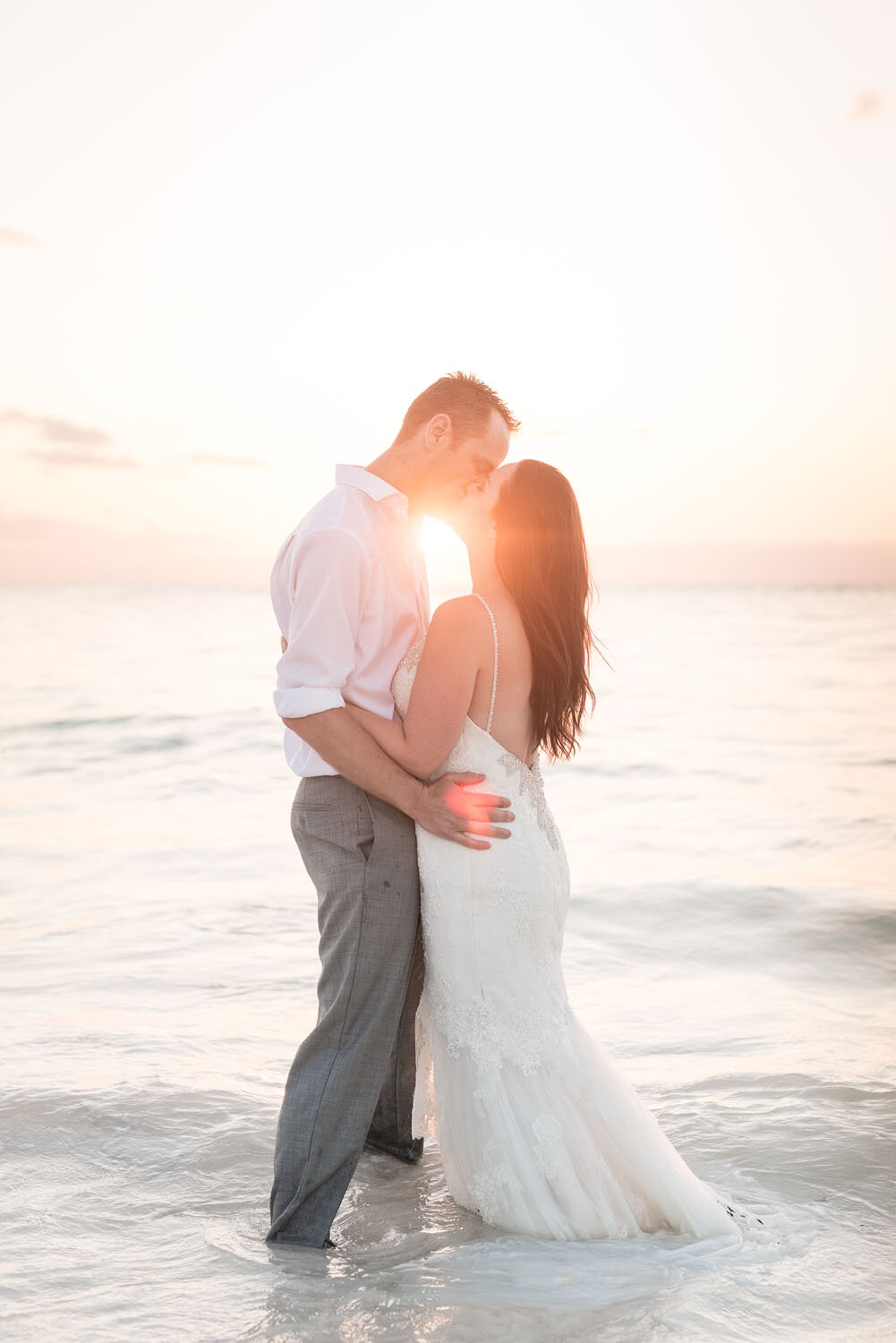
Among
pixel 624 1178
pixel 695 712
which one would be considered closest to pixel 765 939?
pixel 624 1178

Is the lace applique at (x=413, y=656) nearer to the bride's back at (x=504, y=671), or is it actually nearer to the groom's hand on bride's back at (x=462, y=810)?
the bride's back at (x=504, y=671)

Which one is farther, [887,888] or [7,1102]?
[887,888]

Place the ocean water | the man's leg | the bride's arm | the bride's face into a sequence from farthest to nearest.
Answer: the man's leg → the bride's face → the bride's arm → the ocean water

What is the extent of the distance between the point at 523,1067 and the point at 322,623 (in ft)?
4.27

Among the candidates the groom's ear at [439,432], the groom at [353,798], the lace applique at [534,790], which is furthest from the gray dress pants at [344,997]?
the groom's ear at [439,432]

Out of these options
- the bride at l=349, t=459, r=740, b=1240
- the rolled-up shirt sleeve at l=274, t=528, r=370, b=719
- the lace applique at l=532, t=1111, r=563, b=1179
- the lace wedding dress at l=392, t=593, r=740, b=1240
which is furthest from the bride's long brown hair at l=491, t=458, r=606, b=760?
the lace applique at l=532, t=1111, r=563, b=1179

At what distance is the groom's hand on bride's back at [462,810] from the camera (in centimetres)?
306

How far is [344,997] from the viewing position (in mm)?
3027

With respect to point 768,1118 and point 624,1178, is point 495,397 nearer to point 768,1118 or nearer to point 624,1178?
point 624,1178

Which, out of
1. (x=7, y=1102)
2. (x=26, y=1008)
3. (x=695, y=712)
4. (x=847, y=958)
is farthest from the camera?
(x=695, y=712)

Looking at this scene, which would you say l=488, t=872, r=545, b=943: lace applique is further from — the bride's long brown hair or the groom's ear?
the groom's ear

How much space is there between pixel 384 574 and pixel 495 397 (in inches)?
24.3

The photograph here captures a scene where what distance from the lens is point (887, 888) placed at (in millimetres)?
7941

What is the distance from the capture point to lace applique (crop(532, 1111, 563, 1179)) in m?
3.10
